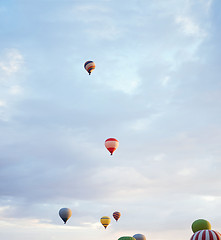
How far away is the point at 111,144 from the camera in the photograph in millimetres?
76562

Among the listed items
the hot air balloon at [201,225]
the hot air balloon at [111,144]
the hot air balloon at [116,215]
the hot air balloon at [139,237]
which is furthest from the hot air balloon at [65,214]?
the hot air balloon at [201,225]

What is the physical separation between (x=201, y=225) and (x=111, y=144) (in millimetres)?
23962

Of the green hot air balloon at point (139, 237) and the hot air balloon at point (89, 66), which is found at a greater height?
the hot air balloon at point (89, 66)

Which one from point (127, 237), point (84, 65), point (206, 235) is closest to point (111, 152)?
point (127, 237)

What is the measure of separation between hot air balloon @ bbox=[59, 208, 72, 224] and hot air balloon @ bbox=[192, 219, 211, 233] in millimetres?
39168

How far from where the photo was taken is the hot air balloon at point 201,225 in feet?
196

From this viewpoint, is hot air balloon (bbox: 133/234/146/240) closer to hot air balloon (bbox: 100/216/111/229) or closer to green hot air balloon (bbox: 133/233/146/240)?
green hot air balloon (bbox: 133/233/146/240)

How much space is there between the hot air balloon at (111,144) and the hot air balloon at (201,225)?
72.9ft

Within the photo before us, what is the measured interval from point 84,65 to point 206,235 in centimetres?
5008

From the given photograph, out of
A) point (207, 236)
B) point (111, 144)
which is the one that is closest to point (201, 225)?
point (207, 236)

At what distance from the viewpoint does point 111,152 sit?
7694 centimetres

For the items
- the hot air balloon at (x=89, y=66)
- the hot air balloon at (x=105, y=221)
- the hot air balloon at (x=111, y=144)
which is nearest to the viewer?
the hot air balloon at (x=111, y=144)

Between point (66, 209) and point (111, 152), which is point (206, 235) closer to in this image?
point (111, 152)

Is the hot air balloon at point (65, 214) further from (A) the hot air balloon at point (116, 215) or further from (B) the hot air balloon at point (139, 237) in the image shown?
(B) the hot air balloon at point (139, 237)
